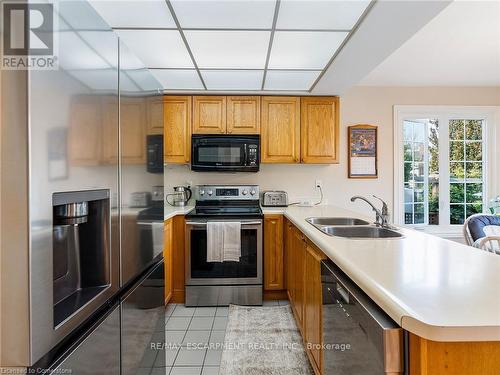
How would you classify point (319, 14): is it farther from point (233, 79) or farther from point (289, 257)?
point (289, 257)

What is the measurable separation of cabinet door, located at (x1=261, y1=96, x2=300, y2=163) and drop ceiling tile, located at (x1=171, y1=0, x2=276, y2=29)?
1.48 m

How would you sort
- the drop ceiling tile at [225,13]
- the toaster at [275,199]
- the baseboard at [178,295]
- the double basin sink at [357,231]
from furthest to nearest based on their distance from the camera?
the toaster at [275,199] < the baseboard at [178,295] < the double basin sink at [357,231] < the drop ceiling tile at [225,13]

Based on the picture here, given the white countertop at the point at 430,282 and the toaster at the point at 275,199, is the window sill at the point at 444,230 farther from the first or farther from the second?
the white countertop at the point at 430,282

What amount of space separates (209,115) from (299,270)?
2.01 metres

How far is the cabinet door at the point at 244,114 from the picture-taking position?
3359mm

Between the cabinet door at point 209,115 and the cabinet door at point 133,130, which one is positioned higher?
the cabinet door at point 209,115

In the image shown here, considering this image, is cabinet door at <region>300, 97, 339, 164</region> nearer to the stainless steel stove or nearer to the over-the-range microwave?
the over-the-range microwave

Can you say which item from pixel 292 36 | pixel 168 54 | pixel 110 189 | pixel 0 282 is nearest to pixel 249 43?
pixel 292 36

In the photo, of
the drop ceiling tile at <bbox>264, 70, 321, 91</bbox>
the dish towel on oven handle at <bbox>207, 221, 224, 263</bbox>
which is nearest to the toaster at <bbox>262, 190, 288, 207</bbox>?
the dish towel on oven handle at <bbox>207, 221, 224, 263</bbox>

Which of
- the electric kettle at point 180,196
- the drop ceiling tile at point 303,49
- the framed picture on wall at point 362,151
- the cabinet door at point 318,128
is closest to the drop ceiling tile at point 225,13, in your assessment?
the drop ceiling tile at point 303,49

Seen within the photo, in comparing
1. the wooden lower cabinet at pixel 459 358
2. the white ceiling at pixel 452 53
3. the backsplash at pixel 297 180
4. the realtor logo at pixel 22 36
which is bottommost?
the wooden lower cabinet at pixel 459 358

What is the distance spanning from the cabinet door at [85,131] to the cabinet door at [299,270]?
58.8 inches

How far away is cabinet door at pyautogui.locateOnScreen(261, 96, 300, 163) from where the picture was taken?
11.1 feet

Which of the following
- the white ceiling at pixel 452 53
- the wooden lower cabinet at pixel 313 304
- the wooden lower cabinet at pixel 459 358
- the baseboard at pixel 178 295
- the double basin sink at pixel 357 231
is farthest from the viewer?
the baseboard at pixel 178 295
